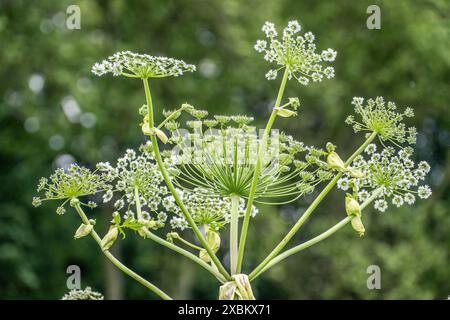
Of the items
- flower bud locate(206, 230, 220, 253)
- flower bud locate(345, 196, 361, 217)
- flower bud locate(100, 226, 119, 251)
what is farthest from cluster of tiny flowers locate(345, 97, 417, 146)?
flower bud locate(100, 226, 119, 251)

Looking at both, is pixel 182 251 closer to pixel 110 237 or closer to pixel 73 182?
Result: pixel 110 237

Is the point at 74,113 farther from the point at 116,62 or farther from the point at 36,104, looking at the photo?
the point at 116,62

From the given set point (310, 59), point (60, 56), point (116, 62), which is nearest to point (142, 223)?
point (116, 62)

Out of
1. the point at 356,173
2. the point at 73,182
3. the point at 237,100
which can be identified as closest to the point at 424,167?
the point at 356,173

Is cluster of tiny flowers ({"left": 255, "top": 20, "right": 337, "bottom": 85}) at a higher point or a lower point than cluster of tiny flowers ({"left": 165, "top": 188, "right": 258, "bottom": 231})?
higher

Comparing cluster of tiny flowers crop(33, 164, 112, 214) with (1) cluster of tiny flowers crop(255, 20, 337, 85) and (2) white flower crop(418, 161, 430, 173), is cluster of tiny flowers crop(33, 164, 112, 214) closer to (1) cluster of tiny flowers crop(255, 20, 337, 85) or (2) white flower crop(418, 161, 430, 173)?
(1) cluster of tiny flowers crop(255, 20, 337, 85)

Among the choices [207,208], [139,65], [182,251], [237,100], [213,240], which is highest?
[237,100]

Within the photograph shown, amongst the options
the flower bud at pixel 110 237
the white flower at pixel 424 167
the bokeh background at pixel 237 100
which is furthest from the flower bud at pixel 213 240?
the bokeh background at pixel 237 100
